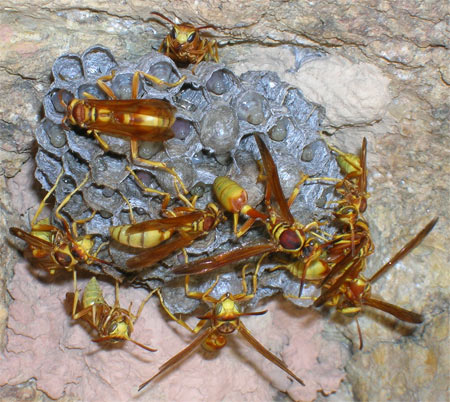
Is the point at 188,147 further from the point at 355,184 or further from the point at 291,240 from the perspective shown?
the point at 355,184

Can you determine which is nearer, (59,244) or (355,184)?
(59,244)

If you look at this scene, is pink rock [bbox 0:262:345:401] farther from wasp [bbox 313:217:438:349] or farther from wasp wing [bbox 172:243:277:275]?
wasp wing [bbox 172:243:277:275]

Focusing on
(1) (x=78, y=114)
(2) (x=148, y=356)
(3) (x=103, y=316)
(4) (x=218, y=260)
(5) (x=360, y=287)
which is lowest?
(2) (x=148, y=356)

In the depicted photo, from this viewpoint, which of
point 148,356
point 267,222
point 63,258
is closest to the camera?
point 267,222

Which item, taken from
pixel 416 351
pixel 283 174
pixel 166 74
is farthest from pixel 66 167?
pixel 416 351

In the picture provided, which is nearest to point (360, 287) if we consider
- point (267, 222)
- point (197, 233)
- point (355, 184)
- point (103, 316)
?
point (355, 184)

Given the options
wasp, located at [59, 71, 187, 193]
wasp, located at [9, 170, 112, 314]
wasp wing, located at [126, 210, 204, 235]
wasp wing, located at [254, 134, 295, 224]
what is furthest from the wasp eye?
wasp, located at [9, 170, 112, 314]

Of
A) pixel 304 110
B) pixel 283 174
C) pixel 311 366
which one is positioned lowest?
pixel 311 366

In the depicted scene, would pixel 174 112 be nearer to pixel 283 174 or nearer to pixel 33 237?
pixel 283 174
